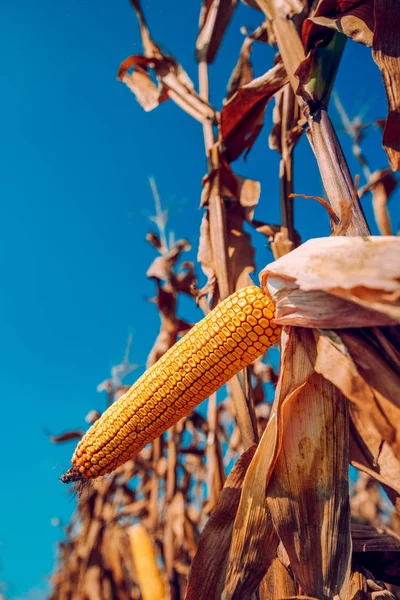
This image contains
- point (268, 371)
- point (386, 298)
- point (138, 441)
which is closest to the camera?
point (386, 298)

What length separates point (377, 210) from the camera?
431cm

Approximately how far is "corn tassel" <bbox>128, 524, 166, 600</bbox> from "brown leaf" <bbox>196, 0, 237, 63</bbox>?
4.00 meters

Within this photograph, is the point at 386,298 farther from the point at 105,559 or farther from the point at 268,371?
the point at 105,559

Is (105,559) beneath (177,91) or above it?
beneath

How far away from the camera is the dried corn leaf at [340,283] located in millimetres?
1265

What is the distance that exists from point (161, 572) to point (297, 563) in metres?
3.25

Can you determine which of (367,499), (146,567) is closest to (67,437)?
(146,567)

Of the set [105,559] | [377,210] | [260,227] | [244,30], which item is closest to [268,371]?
[377,210]

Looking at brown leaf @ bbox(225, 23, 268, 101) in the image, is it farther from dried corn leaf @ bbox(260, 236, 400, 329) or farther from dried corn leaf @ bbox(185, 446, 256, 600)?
dried corn leaf @ bbox(185, 446, 256, 600)

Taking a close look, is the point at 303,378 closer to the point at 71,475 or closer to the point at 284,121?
the point at 71,475

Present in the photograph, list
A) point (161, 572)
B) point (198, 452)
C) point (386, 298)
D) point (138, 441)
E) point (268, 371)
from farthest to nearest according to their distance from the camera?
point (198, 452) < point (268, 371) < point (161, 572) < point (138, 441) < point (386, 298)

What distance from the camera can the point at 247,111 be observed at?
2906 mm

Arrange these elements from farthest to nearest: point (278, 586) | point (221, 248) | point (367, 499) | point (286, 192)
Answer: point (367, 499)
point (286, 192)
point (221, 248)
point (278, 586)

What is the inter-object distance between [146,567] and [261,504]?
→ 288 centimetres
